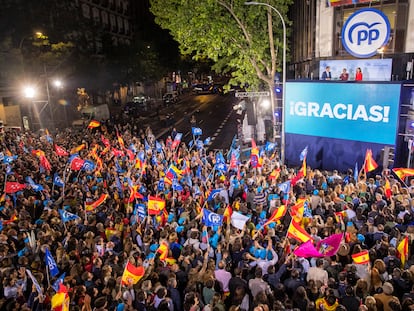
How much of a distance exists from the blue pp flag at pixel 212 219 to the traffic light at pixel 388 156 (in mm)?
8922

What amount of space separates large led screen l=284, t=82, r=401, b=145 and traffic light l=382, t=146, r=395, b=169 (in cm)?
26

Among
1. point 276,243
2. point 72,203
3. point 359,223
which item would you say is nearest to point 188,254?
point 276,243

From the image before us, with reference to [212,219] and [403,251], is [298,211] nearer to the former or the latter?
[212,219]

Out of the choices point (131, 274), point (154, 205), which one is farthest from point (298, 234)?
point (154, 205)

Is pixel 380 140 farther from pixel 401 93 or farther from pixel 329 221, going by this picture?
pixel 329 221

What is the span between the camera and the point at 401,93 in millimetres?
14281

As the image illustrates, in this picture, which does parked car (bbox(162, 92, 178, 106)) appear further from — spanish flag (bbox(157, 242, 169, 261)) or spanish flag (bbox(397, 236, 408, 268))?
spanish flag (bbox(397, 236, 408, 268))

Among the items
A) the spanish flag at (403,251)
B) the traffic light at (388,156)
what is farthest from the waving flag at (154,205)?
the traffic light at (388,156)

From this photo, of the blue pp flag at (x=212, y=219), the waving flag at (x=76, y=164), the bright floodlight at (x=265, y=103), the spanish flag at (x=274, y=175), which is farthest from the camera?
the bright floodlight at (x=265, y=103)

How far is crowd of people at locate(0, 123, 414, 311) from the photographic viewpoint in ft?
21.0

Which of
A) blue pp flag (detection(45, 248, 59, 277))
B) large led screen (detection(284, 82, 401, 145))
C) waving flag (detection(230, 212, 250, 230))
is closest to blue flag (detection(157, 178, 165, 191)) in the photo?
waving flag (detection(230, 212, 250, 230))

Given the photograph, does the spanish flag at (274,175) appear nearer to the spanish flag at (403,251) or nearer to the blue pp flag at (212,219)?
the blue pp flag at (212,219)

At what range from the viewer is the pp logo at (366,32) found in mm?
17969

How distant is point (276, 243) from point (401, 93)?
9169mm
